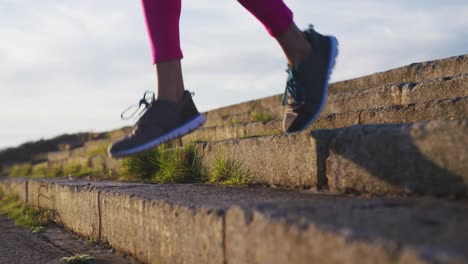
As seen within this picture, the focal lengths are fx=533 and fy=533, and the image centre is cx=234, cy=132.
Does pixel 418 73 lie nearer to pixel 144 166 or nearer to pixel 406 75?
pixel 406 75

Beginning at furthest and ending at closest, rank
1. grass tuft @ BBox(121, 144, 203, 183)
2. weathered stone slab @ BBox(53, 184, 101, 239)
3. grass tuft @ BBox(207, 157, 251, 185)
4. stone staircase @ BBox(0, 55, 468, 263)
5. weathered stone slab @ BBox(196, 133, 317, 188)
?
grass tuft @ BBox(121, 144, 203, 183), weathered stone slab @ BBox(53, 184, 101, 239), grass tuft @ BBox(207, 157, 251, 185), weathered stone slab @ BBox(196, 133, 317, 188), stone staircase @ BBox(0, 55, 468, 263)

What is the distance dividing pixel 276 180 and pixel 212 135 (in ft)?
8.11

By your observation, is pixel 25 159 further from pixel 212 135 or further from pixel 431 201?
pixel 431 201

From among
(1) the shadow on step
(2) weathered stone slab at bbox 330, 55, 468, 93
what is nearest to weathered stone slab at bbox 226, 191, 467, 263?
(1) the shadow on step

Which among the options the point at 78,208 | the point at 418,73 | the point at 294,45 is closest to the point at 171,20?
the point at 294,45

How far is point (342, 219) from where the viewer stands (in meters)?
1.28

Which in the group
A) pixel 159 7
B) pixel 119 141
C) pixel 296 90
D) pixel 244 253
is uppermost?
pixel 159 7

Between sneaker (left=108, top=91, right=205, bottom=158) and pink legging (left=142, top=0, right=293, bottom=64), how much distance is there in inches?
7.7

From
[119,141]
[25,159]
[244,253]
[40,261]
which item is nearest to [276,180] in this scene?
[119,141]

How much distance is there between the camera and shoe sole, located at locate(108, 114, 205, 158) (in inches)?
83.0

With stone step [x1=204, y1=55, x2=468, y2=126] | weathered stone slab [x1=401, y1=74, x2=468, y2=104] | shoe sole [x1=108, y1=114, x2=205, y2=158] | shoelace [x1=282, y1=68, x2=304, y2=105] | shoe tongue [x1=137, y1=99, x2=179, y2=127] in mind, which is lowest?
shoe sole [x1=108, y1=114, x2=205, y2=158]

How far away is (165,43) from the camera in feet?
7.14

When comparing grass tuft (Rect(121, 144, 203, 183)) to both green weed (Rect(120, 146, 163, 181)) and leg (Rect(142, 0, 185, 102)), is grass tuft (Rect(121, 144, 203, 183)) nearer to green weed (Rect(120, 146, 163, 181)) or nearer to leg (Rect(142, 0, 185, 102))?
green weed (Rect(120, 146, 163, 181))

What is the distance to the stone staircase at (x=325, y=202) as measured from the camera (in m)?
1.14
